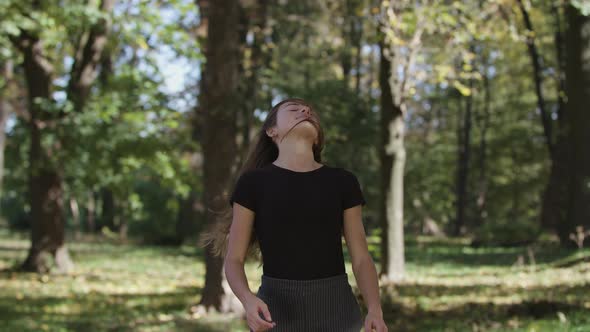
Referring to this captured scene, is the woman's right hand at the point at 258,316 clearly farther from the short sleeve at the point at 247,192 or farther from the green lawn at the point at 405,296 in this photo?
the green lawn at the point at 405,296

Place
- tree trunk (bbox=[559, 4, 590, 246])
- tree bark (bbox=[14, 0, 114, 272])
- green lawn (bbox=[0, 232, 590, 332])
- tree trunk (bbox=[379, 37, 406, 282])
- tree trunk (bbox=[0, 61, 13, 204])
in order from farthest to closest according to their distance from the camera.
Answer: tree trunk (bbox=[0, 61, 13, 204])
tree bark (bbox=[14, 0, 114, 272])
tree trunk (bbox=[559, 4, 590, 246])
tree trunk (bbox=[379, 37, 406, 282])
green lawn (bbox=[0, 232, 590, 332])

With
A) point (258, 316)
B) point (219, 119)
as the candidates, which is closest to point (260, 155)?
point (258, 316)

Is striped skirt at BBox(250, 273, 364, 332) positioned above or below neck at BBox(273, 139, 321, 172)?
below

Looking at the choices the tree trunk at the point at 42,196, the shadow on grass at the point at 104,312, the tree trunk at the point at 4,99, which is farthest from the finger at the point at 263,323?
the tree trunk at the point at 4,99

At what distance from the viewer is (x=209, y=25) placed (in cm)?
1074

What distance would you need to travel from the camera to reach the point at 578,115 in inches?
696

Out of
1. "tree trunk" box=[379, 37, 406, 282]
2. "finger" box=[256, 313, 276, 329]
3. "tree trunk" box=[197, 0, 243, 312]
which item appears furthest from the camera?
"tree trunk" box=[379, 37, 406, 282]

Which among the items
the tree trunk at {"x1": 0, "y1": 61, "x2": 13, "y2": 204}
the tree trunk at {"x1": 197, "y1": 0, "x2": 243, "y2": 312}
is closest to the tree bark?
the tree trunk at {"x1": 0, "y1": 61, "x2": 13, "y2": 204}

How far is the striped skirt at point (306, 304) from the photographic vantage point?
3.17 m

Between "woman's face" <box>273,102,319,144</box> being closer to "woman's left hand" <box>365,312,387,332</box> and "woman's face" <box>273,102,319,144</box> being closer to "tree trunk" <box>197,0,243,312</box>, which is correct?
"woman's left hand" <box>365,312,387,332</box>

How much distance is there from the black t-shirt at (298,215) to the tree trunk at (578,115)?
15921 mm

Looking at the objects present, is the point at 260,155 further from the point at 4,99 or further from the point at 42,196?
the point at 4,99

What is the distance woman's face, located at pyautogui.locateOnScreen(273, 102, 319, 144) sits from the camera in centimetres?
341

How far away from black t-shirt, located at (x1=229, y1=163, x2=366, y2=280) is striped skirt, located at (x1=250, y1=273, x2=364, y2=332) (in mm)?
38
